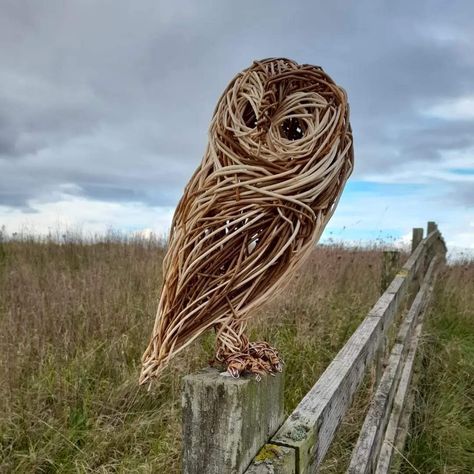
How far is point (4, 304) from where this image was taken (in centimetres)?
491

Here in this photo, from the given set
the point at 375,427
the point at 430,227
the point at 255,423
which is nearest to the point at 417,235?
the point at 430,227

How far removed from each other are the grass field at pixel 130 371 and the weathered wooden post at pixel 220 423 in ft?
6.30

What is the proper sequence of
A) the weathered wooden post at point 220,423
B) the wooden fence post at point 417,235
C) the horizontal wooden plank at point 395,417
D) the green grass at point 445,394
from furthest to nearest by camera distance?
the wooden fence post at point 417,235 → the green grass at point 445,394 → the horizontal wooden plank at point 395,417 → the weathered wooden post at point 220,423

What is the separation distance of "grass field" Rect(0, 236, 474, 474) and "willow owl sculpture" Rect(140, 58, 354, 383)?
6.28ft

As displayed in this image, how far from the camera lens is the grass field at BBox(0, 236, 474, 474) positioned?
300 centimetres

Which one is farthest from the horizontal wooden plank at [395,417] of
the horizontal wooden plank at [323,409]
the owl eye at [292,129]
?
the owl eye at [292,129]

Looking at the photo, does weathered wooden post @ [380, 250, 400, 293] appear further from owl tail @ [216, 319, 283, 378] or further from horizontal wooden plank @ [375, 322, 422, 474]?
owl tail @ [216, 319, 283, 378]

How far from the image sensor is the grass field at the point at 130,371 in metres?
3.00

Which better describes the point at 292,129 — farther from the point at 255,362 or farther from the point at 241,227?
the point at 255,362

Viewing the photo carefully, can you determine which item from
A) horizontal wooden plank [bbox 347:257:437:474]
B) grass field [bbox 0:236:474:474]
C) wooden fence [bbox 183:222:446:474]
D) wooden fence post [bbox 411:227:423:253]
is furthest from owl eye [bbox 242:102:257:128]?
wooden fence post [bbox 411:227:423:253]

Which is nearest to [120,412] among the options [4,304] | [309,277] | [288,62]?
[4,304]

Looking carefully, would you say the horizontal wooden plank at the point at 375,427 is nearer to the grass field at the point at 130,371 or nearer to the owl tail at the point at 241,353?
the grass field at the point at 130,371

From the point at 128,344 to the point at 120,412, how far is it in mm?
837

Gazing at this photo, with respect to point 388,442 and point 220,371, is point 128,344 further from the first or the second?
point 220,371
